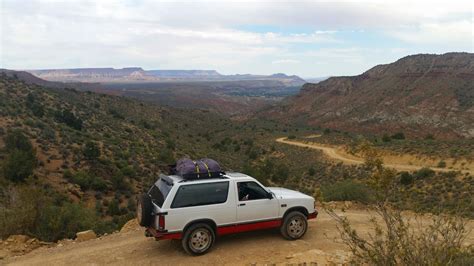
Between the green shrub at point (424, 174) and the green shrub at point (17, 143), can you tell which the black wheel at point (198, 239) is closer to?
the green shrub at point (17, 143)

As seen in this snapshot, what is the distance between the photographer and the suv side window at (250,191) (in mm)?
9037

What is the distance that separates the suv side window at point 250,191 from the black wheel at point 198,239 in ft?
3.49

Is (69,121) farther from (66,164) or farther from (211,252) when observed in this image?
(211,252)

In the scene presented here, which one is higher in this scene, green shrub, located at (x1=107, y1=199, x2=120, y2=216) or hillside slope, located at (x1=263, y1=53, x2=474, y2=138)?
hillside slope, located at (x1=263, y1=53, x2=474, y2=138)

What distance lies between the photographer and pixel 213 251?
8820 millimetres

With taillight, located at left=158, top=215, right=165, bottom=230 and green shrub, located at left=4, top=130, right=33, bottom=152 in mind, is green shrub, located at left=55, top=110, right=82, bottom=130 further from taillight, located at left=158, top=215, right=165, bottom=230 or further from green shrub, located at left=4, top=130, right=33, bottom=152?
taillight, located at left=158, top=215, right=165, bottom=230

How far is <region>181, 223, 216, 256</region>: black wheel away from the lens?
334 inches

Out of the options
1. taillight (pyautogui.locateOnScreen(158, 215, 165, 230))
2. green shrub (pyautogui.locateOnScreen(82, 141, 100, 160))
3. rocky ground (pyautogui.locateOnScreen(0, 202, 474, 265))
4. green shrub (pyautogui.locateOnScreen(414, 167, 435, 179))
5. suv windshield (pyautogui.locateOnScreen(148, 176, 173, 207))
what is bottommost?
green shrub (pyautogui.locateOnScreen(414, 167, 435, 179))

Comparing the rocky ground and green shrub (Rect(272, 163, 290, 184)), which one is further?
green shrub (Rect(272, 163, 290, 184))

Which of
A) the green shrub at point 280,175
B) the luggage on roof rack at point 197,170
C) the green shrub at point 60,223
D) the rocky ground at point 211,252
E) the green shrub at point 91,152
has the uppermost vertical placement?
Answer: the luggage on roof rack at point 197,170

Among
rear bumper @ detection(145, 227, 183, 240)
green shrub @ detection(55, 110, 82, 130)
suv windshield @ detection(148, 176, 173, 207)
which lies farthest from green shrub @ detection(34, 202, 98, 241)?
green shrub @ detection(55, 110, 82, 130)

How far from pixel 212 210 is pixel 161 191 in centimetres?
126

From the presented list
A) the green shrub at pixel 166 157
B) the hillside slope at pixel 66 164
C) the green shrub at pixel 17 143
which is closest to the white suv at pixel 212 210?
the hillside slope at pixel 66 164

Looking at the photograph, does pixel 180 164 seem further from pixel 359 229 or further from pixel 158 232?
pixel 359 229
